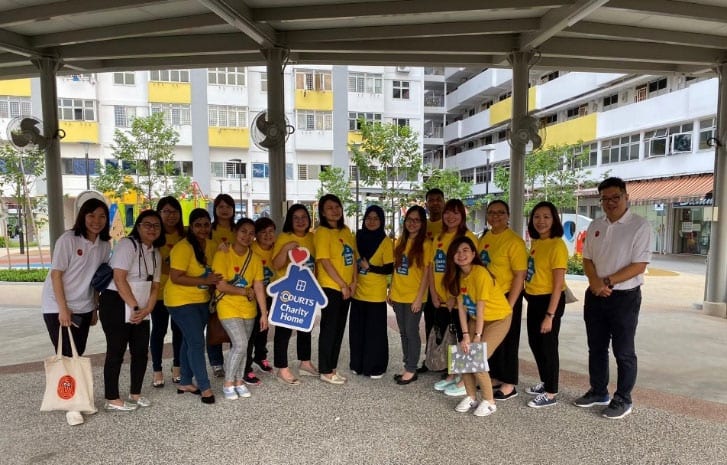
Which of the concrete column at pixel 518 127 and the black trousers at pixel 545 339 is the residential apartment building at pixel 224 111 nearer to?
the concrete column at pixel 518 127

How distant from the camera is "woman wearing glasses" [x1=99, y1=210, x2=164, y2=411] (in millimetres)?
3303

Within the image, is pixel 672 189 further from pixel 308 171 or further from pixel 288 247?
pixel 288 247

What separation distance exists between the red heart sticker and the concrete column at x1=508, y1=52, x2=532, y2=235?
11.8ft

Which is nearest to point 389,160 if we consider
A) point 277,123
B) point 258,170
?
point 277,123

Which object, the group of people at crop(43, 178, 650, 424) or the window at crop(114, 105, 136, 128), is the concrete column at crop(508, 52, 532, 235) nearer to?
the group of people at crop(43, 178, 650, 424)

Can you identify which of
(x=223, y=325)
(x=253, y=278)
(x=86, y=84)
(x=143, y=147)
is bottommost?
(x=223, y=325)

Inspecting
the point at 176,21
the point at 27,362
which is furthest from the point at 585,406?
the point at 176,21

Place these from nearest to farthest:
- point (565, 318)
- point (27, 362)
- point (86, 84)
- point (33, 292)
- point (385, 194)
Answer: point (27, 362) < point (565, 318) < point (33, 292) < point (385, 194) < point (86, 84)

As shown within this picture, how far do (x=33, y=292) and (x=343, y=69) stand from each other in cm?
1981

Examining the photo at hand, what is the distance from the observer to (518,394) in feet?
12.5

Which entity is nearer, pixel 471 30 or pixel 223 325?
pixel 223 325

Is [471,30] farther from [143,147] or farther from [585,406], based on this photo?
[143,147]

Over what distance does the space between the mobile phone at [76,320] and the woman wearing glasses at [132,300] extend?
16 cm

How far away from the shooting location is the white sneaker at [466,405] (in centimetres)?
349
